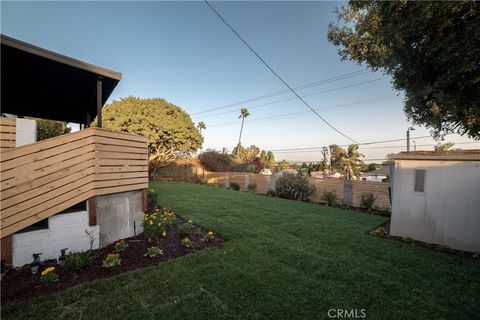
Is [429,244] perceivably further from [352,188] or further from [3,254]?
[3,254]

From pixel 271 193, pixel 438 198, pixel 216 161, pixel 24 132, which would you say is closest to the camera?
pixel 24 132

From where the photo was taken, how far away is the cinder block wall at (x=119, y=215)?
4.40 meters

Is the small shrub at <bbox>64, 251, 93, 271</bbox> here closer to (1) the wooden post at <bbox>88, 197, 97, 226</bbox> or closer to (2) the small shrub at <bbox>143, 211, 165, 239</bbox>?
(1) the wooden post at <bbox>88, 197, 97, 226</bbox>

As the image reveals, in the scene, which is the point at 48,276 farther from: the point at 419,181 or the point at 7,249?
the point at 419,181

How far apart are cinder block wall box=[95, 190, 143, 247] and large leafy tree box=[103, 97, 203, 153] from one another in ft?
43.4

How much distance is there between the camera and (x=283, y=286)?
336 cm

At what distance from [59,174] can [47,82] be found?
293 centimetres

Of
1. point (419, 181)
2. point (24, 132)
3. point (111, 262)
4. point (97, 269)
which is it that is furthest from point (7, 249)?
point (419, 181)

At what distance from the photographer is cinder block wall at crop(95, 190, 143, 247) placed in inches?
173

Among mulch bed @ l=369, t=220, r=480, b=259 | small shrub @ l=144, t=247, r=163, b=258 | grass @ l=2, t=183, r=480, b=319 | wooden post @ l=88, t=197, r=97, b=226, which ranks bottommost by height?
mulch bed @ l=369, t=220, r=480, b=259

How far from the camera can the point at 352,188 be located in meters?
12.4

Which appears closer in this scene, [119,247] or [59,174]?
[59,174]

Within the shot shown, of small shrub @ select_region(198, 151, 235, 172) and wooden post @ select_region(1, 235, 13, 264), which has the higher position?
small shrub @ select_region(198, 151, 235, 172)

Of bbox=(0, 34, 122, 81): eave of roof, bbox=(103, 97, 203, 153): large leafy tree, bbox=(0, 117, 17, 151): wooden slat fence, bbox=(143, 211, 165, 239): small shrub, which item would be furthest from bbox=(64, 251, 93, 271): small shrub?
bbox=(103, 97, 203, 153): large leafy tree
